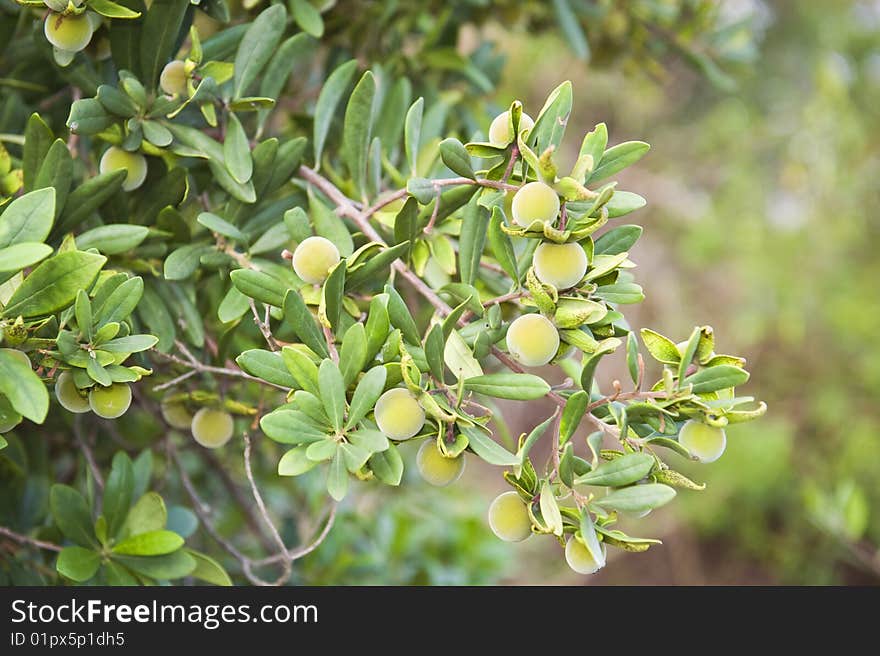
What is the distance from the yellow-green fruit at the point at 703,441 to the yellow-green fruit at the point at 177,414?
523 millimetres

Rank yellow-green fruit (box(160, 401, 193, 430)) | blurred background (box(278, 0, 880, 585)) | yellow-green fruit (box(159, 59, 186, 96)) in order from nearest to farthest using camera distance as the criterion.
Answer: yellow-green fruit (box(159, 59, 186, 96)) < yellow-green fruit (box(160, 401, 193, 430)) < blurred background (box(278, 0, 880, 585))

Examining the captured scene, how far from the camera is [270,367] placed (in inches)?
24.4

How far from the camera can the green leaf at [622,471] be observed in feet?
1.91

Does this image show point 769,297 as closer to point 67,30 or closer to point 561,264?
point 561,264

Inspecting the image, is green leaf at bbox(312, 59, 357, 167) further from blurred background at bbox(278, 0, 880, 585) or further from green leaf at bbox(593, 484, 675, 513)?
blurred background at bbox(278, 0, 880, 585)

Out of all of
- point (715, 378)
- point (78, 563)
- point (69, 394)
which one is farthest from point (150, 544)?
point (715, 378)

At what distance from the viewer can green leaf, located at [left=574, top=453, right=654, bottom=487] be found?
0.58m

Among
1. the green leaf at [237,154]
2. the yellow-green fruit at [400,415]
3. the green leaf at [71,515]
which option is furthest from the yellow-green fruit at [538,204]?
the green leaf at [71,515]

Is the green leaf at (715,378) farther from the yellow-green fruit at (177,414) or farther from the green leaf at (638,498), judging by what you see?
the yellow-green fruit at (177,414)

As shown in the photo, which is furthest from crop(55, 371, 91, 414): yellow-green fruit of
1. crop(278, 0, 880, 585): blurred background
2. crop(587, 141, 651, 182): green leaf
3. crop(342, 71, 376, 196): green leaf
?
crop(278, 0, 880, 585): blurred background

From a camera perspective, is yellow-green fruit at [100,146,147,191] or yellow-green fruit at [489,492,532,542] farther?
yellow-green fruit at [100,146,147,191]

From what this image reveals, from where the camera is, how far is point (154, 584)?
0.82 m

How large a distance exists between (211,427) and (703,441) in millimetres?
485

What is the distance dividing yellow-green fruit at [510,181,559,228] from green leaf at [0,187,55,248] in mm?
358
